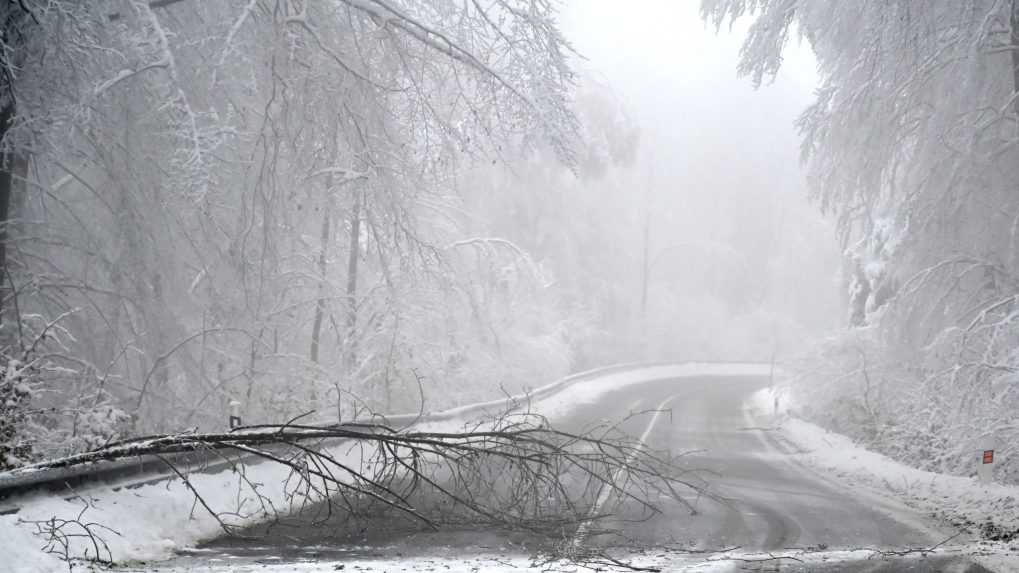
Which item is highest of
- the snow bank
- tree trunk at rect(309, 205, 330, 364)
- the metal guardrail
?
tree trunk at rect(309, 205, 330, 364)

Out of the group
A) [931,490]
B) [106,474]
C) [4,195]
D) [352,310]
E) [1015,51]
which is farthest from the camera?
[352,310]

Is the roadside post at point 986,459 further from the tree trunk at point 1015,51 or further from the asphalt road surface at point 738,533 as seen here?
the tree trunk at point 1015,51

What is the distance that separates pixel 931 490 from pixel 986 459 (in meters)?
0.88

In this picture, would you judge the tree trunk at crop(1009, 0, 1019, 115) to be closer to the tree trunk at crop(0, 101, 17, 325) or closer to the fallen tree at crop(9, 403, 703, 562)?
the fallen tree at crop(9, 403, 703, 562)

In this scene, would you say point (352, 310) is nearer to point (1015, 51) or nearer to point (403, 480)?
point (403, 480)

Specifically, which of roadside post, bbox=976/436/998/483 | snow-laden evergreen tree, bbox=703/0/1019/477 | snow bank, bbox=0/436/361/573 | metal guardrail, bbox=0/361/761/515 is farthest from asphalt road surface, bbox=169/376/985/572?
snow-laden evergreen tree, bbox=703/0/1019/477

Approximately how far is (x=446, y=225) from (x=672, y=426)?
772 centimetres

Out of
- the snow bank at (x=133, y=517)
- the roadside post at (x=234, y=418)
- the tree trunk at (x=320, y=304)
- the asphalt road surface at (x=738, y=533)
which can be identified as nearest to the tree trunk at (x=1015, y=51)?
the asphalt road surface at (x=738, y=533)

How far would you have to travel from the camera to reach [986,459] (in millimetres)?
9836

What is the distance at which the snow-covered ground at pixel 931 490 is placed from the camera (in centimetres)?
713

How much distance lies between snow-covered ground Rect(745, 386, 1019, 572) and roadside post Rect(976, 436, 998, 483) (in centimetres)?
12

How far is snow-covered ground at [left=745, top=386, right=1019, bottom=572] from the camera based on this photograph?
23.4 feet

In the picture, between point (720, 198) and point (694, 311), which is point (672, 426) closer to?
point (694, 311)

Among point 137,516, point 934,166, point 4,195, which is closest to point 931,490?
point 934,166
